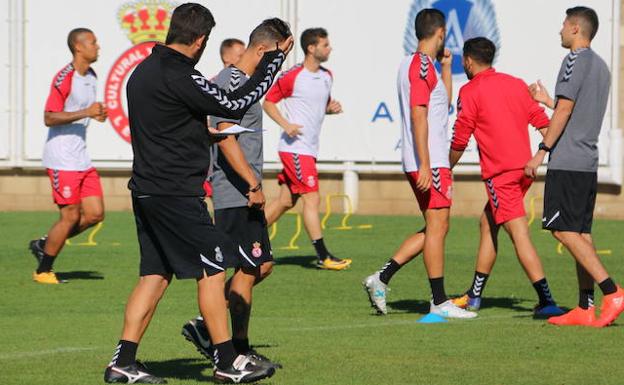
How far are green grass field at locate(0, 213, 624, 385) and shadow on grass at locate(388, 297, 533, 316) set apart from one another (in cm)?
1

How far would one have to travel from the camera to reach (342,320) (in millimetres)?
11453

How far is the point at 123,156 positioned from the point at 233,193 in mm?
14642

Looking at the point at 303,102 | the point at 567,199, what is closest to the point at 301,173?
the point at 303,102

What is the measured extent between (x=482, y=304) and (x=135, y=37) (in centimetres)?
1253

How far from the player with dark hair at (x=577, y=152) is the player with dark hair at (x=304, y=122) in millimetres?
4970

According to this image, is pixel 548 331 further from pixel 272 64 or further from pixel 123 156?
pixel 123 156

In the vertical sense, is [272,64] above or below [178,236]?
above

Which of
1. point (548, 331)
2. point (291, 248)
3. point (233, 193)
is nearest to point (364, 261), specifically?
point (291, 248)

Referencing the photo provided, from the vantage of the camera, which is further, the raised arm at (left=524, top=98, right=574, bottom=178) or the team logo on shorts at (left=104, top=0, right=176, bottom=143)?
the team logo on shorts at (left=104, top=0, right=176, bottom=143)

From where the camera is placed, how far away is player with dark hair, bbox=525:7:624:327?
10.7m

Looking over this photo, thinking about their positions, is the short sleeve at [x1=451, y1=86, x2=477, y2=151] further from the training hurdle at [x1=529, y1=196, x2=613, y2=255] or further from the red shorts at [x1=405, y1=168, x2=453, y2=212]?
the training hurdle at [x1=529, y1=196, x2=613, y2=255]

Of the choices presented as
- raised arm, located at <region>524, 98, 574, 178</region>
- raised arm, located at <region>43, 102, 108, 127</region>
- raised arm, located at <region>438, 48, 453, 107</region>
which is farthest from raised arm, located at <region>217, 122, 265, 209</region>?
raised arm, located at <region>43, 102, 108, 127</region>

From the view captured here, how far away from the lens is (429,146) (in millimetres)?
11469

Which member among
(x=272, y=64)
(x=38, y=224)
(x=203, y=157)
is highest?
(x=272, y=64)
